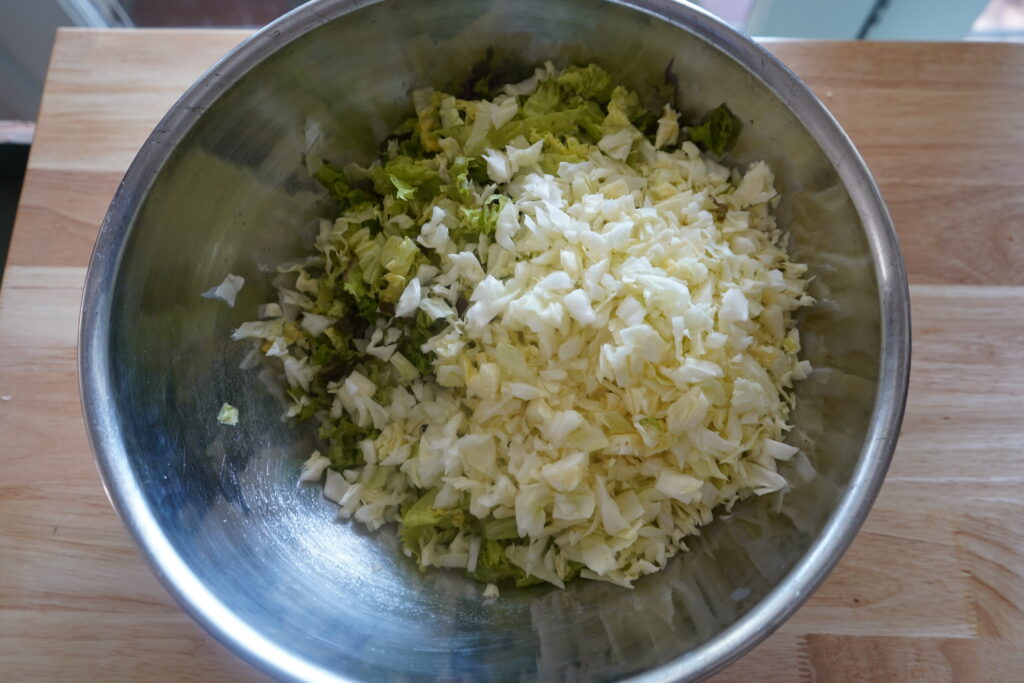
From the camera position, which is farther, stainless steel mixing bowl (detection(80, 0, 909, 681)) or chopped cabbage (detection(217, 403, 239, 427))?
chopped cabbage (detection(217, 403, 239, 427))

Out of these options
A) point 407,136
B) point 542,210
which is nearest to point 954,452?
point 542,210

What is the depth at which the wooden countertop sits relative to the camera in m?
1.11

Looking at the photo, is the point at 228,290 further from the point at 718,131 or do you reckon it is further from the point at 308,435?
the point at 718,131

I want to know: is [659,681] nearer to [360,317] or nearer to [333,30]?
[360,317]

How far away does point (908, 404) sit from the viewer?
1214 millimetres

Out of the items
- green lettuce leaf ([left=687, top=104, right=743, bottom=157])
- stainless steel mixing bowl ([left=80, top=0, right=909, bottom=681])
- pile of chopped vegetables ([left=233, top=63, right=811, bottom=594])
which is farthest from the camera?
green lettuce leaf ([left=687, top=104, right=743, bottom=157])

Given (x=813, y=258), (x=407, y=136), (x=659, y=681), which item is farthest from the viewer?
(x=407, y=136)

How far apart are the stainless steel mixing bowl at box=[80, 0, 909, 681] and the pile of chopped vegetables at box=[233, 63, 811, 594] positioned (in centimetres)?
4

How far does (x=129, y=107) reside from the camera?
4.46 feet

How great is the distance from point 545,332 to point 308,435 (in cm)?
46

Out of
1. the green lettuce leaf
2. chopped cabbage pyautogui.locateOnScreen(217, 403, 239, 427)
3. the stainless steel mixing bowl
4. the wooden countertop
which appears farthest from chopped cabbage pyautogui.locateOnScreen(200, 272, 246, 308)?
the green lettuce leaf

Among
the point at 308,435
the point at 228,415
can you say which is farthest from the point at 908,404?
the point at 228,415

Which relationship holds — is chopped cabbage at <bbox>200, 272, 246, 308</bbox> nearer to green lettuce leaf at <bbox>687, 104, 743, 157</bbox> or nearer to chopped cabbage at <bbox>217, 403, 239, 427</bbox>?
chopped cabbage at <bbox>217, 403, 239, 427</bbox>

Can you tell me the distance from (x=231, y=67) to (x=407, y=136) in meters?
0.33
